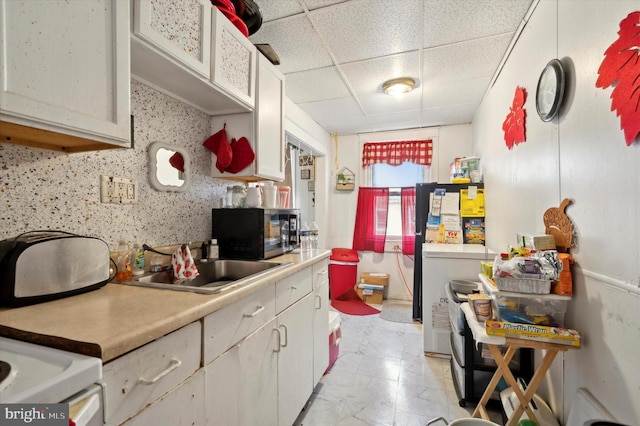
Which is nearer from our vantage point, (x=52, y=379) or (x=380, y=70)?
(x=52, y=379)

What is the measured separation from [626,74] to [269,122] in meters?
1.69

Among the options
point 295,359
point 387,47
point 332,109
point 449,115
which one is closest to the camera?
point 295,359

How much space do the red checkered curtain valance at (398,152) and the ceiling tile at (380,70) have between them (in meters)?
1.38

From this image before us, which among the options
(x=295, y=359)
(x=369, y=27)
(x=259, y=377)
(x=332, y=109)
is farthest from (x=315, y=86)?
(x=259, y=377)

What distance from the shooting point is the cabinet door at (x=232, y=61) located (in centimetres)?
140

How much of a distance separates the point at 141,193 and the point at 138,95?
1.56 feet

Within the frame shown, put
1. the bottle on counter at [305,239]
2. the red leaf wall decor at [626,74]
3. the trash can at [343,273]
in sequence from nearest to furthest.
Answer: the red leaf wall decor at [626,74]
the bottle on counter at [305,239]
the trash can at [343,273]

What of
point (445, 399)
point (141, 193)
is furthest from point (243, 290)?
point (445, 399)

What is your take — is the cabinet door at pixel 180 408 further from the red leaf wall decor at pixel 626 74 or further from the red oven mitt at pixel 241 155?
the red leaf wall decor at pixel 626 74

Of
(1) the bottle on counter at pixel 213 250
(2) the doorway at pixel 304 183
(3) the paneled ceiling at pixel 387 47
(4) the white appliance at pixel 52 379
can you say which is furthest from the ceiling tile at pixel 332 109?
(4) the white appliance at pixel 52 379

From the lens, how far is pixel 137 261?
4.40 feet

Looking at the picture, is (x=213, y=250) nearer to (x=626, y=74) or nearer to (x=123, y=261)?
(x=123, y=261)

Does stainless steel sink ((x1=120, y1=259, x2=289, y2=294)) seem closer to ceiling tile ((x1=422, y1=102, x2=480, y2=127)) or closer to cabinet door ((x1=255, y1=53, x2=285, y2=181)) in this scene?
cabinet door ((x1=255, y1=53, x2=285, y2=181))

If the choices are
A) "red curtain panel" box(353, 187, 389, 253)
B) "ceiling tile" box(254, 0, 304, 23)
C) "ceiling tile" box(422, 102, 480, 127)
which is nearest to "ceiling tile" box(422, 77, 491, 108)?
"ceiling tile" box(422, 102, 480, 127)
